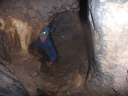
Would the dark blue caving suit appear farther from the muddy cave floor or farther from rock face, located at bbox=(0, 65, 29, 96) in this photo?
rock face, located at bbox=(0, 65, 29, 96)

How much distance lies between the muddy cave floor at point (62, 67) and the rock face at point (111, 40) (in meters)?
0.09

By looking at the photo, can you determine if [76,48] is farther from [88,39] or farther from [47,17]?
[47,17]

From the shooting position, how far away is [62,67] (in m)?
1.41

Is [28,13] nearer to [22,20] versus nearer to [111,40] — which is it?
[22,20]

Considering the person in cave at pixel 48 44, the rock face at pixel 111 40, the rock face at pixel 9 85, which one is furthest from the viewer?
the rock face at pixel 9 85

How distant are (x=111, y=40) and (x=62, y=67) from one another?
0.96 ft

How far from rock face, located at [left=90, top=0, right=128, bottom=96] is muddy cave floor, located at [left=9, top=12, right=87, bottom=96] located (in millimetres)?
88

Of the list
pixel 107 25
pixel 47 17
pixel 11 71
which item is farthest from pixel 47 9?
pixel 11 71

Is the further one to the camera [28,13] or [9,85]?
[9,85]

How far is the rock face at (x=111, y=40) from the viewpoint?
3.88ft

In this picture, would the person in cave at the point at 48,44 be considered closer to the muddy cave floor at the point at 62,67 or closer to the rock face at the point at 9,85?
the muddy cave floor at the point at 62,67

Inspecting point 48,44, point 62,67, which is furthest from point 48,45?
point 62,67

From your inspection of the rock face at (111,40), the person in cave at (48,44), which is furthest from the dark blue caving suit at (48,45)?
the rock face at (111,40)

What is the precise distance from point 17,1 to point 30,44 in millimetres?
215
